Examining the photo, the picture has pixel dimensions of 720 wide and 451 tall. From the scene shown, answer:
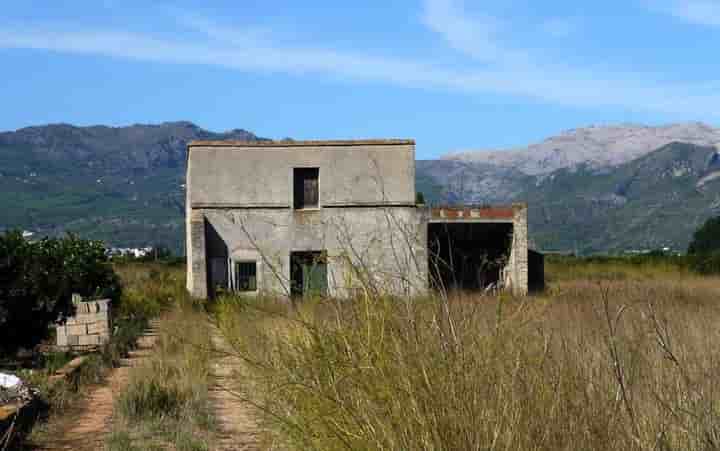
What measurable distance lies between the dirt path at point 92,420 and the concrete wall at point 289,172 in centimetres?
1438

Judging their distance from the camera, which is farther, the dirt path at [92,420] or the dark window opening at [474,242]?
the dark window opening at [474,242]

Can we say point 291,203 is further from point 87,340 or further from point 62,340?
point 62,340

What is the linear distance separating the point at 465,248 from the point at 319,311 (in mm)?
24214

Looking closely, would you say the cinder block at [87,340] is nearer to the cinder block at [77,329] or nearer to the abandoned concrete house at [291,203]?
the cinder block at [77,329]

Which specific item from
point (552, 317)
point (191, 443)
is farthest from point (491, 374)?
point (552, 317)

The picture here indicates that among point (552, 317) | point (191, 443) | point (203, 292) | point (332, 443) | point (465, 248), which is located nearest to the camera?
point (332, 443)

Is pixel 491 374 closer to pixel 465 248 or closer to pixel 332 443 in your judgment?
pixel 332 443

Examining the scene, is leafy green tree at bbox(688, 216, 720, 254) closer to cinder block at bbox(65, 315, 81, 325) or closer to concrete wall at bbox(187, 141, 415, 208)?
concrete wall at bbox(187, 141, 415, 208)

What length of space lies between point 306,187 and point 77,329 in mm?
12297

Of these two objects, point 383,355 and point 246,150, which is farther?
point 246,150

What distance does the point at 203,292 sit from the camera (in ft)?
91.6

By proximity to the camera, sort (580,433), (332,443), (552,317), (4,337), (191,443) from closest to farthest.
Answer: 1. (580,433)
2. (332,443)
3. (191,443)
4. (552,317)
5. (4,337)

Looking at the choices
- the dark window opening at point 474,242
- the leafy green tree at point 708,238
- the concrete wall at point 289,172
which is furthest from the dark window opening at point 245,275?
the leafy green tree at point 708,238

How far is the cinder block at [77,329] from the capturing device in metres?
17.4
